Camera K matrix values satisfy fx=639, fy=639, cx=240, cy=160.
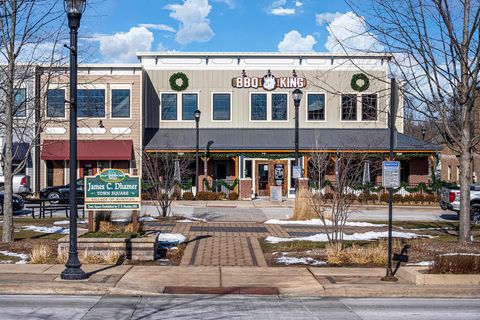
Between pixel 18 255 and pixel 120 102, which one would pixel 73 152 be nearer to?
pixel 18 255

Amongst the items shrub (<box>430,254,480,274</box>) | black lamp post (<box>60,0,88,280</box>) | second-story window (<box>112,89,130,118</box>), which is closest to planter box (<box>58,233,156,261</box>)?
black lamp post (<box>60,0,88,280</box>)

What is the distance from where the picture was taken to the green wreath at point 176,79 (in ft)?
135

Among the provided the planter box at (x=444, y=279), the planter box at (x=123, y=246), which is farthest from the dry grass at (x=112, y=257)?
the planter box at (x=444, y=279)

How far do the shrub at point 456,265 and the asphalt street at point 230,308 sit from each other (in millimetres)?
1132

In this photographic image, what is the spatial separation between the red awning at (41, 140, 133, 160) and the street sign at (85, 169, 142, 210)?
2241 centimetres

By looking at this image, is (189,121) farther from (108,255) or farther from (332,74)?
(108,255)

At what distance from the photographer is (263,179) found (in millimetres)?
40219

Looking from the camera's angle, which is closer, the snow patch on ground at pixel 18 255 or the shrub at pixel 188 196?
the snow patch on ground at pixel 18 255

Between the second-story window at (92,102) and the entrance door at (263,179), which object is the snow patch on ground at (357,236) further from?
the entrance door at (263,179)

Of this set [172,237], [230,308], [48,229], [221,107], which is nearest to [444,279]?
[230,308]

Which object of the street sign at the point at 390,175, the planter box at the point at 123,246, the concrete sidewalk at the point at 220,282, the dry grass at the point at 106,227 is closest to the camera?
the concrete sidewalk at the point at 220,282

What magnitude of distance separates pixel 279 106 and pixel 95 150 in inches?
481

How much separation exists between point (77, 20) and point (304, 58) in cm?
3116

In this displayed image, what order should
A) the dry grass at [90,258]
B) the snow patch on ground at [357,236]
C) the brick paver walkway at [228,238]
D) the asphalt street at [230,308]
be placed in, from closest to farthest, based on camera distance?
the asphalt street at [230,308] → the dry grass at [90,258] → the brick paver walkway at [228,238] → the snow patch on ground at [357,236]
